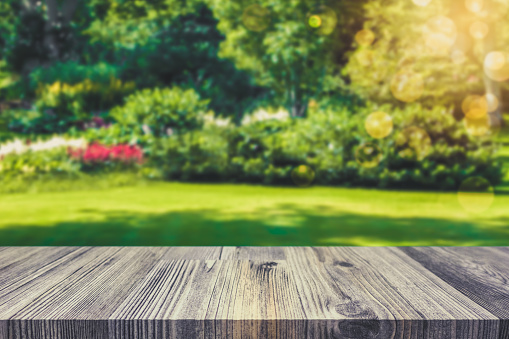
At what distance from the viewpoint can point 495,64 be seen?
1187 centimetres

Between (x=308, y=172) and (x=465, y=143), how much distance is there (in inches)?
107

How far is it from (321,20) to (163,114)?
4361 mm

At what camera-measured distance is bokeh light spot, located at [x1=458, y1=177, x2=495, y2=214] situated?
21.6 ft

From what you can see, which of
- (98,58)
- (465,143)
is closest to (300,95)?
(465,143)

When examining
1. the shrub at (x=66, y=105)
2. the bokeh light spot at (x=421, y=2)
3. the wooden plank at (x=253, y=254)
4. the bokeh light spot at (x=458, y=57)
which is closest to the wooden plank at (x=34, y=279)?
the wooden plank at (x=253, y=254)

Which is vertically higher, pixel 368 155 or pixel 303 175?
pixel 368 155

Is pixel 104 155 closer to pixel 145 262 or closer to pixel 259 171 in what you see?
pixel 259 171

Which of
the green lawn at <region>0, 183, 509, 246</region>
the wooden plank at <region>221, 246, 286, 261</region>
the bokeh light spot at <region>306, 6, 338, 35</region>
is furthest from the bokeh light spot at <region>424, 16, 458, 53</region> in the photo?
the wooden plank at <region>221, 246, 286, 261</region>

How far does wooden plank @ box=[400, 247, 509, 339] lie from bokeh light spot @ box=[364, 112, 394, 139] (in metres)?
6.21

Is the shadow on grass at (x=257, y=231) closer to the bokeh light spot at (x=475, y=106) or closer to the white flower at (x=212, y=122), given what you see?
the white flower at (x=212, y=122)

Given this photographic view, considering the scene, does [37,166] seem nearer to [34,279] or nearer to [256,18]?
[256,18]

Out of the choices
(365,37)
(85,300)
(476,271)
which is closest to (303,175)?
(365,37)

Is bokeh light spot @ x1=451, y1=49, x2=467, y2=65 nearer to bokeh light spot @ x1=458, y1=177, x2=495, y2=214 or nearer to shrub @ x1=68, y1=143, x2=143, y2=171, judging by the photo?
bokeh light spot @ x1=458, y1=177, x2=495, y2=214

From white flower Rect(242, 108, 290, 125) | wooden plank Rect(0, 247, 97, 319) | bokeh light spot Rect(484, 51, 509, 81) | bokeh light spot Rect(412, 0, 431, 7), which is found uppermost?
bokeh light spot Rect(412, 0, 431, 7)
